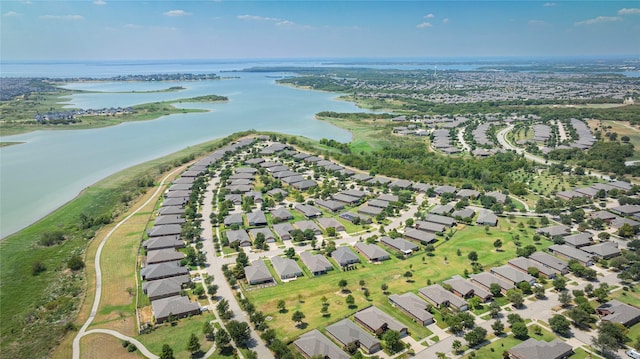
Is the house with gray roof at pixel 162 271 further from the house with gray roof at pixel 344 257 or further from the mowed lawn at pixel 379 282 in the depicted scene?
the house with gray roof at pixel 344 257

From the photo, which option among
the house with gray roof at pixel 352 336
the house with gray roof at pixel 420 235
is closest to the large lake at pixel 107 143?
the house with gray roof at pixel 352 336

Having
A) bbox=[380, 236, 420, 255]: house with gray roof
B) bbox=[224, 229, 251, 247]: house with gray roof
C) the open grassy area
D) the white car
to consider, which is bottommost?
the open grassy area

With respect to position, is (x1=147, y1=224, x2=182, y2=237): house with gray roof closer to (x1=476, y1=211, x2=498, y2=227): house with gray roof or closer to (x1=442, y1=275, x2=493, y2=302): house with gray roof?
(x1=442, y1=275, x2=493, y2=302): house with gray roof

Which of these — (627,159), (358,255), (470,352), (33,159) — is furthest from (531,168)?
(33,159)

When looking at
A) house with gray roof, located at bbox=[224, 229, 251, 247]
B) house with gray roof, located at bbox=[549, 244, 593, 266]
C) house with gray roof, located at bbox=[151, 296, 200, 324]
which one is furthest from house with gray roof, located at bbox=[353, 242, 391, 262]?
house with gray roof, located at bbox=[549, 244, 593, 266]

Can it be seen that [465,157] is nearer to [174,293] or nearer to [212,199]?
[212,199]

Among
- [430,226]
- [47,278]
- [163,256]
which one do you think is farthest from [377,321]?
[47,278]

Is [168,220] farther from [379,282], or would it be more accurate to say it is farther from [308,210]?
[379,282]
